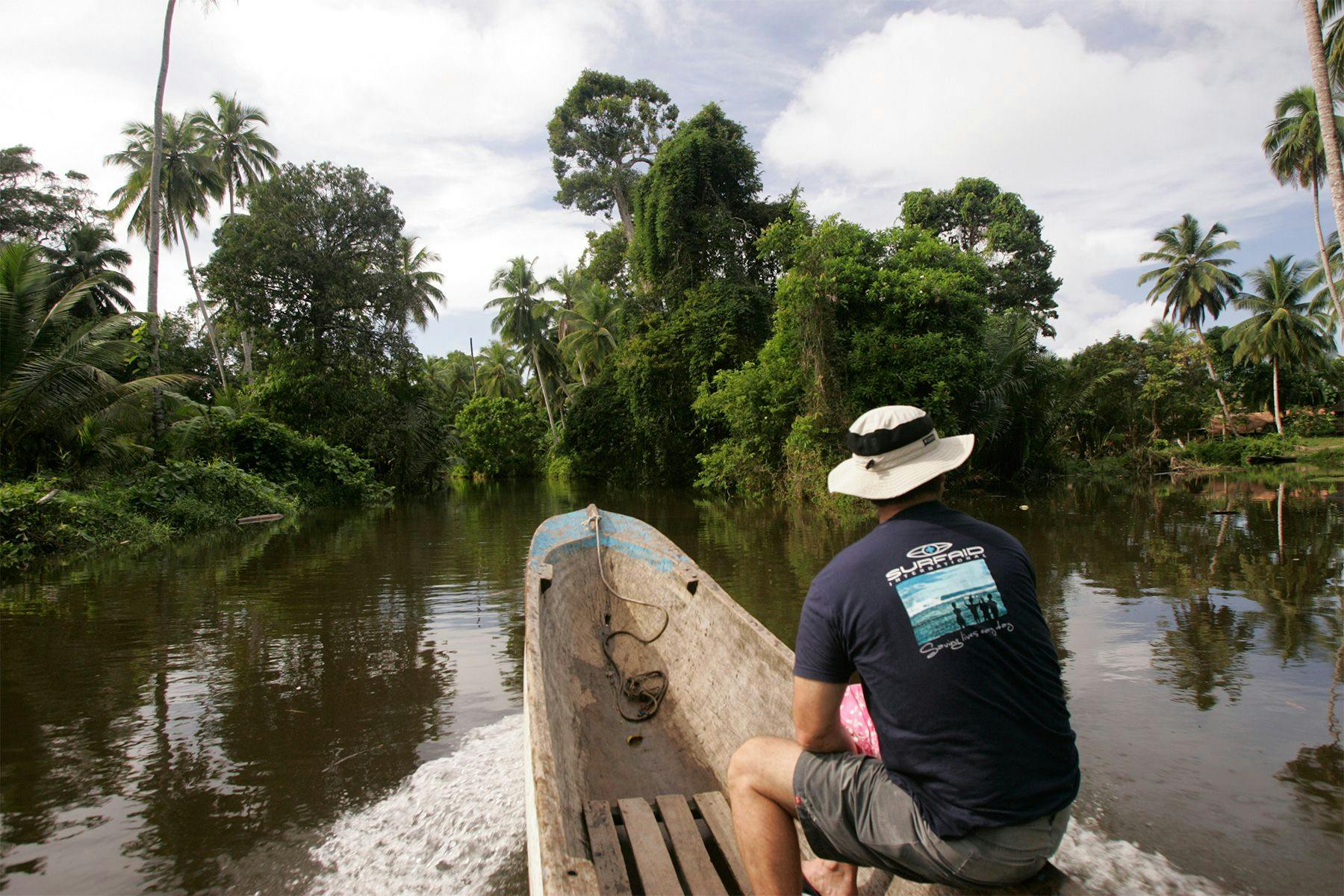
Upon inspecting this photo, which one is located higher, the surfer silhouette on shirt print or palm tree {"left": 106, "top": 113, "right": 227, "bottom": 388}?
palm tree {"left": 106, "top": 113, "right": 227, "bottom": 388}

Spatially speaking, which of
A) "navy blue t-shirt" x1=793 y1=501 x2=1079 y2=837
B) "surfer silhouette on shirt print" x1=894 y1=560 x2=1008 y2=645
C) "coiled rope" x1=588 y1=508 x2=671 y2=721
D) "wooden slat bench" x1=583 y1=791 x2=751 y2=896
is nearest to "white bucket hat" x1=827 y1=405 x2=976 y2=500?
"navy blue t-shirt" x1=793 y1=501 x2=1079 y2=837

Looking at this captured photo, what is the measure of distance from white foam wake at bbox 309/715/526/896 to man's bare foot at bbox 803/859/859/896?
1408 millimetres

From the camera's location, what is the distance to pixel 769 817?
201cm

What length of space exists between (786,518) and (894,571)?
12.9 m

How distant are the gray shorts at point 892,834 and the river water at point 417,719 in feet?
Answer: 4.87

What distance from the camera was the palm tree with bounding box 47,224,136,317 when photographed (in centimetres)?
2278

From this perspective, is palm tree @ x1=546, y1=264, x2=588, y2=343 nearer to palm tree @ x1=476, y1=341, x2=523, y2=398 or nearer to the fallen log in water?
palm tree @ x1=476, y1=341, x2=523, y2=398

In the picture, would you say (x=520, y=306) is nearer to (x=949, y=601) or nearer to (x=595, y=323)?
(x=595, y=323)

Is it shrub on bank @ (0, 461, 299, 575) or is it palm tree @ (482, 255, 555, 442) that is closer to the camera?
shrub on bank @ (0, 461, 299, 575)

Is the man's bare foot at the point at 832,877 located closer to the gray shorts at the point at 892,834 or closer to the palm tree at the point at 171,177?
the gray shorts at the point at 892,834

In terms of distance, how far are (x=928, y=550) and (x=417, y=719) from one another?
12.7ft

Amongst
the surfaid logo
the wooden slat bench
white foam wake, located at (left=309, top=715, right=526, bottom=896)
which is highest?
the surfaid logo

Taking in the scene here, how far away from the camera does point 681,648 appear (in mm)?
4277

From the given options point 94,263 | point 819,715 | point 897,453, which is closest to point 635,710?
point 819,715
